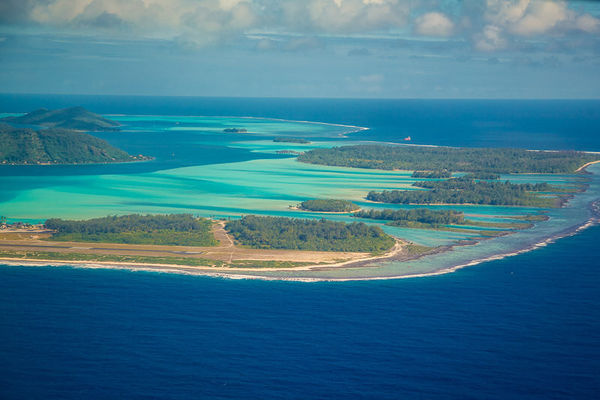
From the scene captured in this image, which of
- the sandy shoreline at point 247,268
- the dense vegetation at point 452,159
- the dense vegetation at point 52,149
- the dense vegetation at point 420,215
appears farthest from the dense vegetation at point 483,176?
the dense vegetation at point 52,149

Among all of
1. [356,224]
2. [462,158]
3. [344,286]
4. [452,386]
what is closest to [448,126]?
[462,158]

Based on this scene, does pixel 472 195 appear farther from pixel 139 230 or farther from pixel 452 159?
pixel 139 230

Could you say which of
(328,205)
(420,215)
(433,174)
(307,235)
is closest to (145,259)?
(307,235)

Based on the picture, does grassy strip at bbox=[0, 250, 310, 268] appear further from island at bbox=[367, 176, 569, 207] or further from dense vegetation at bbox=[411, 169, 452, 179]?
dense vegetation at bbox=[411, 169, 452, 179]

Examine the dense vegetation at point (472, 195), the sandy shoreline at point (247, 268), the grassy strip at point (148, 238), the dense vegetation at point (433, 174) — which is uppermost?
the dense vegetation at point (433, 174)

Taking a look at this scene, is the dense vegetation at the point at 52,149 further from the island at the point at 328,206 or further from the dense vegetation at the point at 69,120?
the island at the point at 328,206

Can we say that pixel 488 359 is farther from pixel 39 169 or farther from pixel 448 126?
pixel 448 126
